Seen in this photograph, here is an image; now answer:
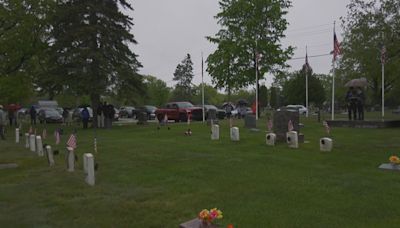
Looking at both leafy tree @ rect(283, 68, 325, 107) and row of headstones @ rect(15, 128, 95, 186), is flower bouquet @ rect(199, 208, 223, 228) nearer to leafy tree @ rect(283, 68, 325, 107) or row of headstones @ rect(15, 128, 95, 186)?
row of headstones @ rect(15, 128, 95, 186)

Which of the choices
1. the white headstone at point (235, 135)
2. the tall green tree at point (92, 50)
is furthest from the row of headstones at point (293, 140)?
the tall green tree at point (92, 50)

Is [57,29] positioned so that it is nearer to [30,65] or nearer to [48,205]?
[30,65]

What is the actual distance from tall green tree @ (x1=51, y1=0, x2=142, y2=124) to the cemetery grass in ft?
44.2

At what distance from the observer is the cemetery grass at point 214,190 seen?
589 cm

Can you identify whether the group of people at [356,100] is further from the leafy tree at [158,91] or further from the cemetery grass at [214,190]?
the leafy tree at [158,91]

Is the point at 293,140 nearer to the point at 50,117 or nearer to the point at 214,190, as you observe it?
the point at 214,190

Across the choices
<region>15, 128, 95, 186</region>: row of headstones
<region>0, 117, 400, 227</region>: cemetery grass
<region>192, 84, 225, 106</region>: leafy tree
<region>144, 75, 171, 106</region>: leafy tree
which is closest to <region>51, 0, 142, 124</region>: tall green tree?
<region>15, 128, 95, 186</region>: row of headstones

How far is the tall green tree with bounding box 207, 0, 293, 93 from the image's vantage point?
33.8 meters

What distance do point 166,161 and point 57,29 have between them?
19.3 meters

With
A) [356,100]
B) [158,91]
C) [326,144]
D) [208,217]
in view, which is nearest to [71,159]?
[208,217]

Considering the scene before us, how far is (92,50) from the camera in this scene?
84.1 ft

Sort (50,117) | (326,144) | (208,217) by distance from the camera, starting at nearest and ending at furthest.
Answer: (208,217) < (326,144) < (50,117)

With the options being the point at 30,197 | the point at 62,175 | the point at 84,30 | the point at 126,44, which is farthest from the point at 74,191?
the point at 126,44

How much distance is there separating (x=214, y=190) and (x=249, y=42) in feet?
90.3
